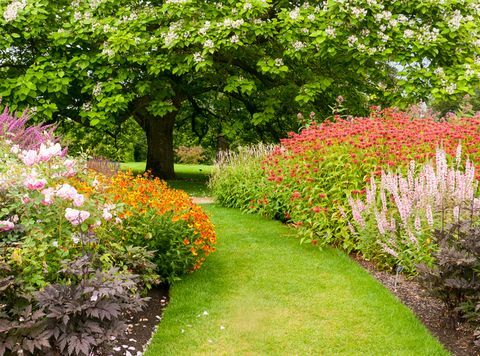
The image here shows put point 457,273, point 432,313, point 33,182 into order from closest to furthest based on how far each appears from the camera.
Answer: point 33,182
point 457,273
point 432,313

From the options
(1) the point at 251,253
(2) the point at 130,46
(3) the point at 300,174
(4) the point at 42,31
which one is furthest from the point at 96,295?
(4) the point at 42,31

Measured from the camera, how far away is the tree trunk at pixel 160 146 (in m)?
14.3

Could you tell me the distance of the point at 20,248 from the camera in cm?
318

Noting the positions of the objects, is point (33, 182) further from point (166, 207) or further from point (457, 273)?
point (457, 273)

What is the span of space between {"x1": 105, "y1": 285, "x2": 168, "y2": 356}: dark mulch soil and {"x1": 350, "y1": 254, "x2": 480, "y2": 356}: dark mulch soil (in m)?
2.20

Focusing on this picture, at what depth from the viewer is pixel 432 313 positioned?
423 cm

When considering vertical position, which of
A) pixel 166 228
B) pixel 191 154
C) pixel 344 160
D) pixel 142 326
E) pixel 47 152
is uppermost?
pixel 47 152

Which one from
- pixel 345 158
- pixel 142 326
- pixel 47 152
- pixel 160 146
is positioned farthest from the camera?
pixel 160 146

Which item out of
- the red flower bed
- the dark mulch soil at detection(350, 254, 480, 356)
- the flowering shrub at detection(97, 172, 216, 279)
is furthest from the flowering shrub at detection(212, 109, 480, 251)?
the flowering shrub at detection(97, 172, 216, 279)

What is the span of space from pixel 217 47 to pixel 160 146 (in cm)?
534

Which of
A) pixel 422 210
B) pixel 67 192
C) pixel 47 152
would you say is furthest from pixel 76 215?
pixel 422 210

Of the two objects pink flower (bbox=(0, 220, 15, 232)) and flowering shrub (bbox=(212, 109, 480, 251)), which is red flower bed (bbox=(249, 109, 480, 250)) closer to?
flowering shrub (bbox=(212, 109, 480, 251))

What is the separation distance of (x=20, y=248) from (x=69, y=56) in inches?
360

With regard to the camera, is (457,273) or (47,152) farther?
(457,273)
